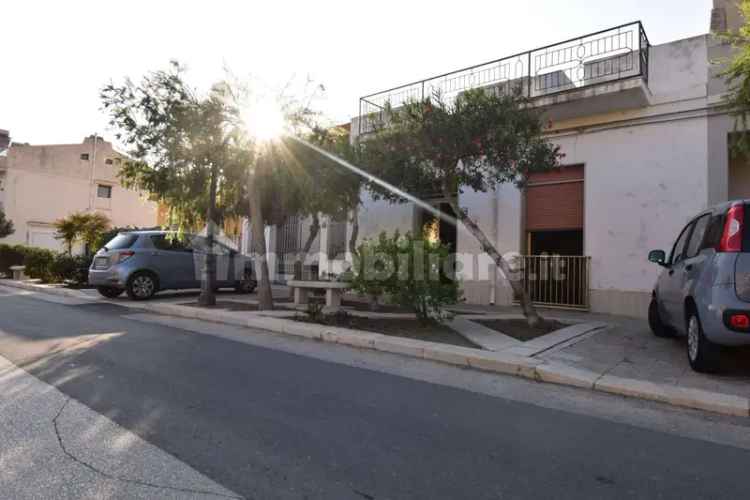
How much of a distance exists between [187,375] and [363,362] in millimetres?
1934

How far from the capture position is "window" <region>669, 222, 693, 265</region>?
5.91 meters

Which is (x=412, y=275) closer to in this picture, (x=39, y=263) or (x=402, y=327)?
(x=402, y=327)

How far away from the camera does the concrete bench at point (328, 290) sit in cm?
886

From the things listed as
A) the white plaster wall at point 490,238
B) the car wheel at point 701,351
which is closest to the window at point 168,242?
the white plaster wall at point 490,238

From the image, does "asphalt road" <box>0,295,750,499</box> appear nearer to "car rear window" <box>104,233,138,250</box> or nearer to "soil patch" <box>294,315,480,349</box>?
"soil patch" <box>294,315,480,349</box>

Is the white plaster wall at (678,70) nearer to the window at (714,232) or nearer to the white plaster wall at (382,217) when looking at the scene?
the window at (714,232)

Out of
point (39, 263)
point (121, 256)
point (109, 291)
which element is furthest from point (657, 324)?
point (39, 263)

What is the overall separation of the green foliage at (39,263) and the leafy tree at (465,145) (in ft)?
48.7

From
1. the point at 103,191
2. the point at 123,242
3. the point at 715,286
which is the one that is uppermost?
the point at 103,191

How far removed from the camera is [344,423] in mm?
3408

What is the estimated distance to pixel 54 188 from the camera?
31922mm

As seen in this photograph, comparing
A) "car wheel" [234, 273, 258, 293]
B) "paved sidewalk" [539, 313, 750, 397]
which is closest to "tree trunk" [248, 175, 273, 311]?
"car wheel" [234, 273, 258, 293]

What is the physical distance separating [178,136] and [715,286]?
8.70 meters

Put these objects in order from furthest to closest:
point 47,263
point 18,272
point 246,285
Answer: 1. point 18,272
2. point 47,263
3. point 246,285
